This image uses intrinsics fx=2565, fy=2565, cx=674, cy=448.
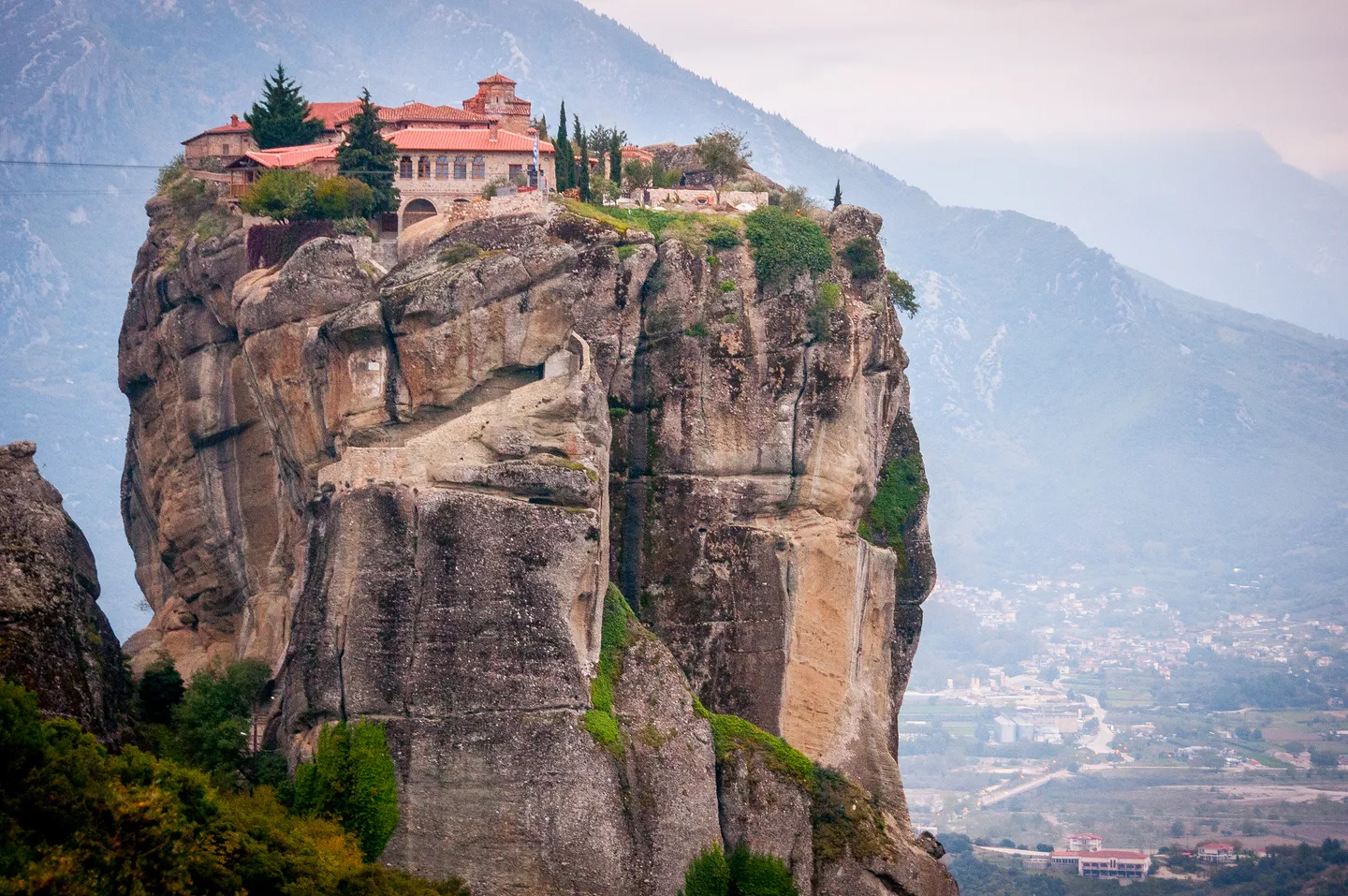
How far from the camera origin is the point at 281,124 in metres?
80.2

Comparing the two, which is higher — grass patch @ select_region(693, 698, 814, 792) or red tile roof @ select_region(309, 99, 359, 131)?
red tile roof @ select_region(309, 99, 359, 131)

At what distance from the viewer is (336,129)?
80750mm

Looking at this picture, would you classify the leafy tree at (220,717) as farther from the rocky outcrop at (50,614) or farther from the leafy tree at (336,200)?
the leafy tree at (336,200)

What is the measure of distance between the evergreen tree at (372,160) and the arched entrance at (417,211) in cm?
42

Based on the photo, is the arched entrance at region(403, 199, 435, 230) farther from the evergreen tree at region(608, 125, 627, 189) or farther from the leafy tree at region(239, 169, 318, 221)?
the evergreen tree at region(608, 125, 627, 189)

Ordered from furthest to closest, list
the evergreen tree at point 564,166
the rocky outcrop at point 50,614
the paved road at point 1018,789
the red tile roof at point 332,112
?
1. the paved road at point 1018,789
2. the red tile roof at point 332,112
3. the evergreen tree at point 564,166
4. the rocky outcrop at point 50,614

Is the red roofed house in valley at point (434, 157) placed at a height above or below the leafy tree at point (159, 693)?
above

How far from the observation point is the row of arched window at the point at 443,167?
74688mm

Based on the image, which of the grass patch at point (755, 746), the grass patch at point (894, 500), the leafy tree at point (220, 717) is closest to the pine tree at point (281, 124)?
the leafy tree at point (220, 717)

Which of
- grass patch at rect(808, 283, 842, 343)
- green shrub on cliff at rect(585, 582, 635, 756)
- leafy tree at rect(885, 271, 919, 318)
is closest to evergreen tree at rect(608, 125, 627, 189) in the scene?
grass patch at rect(808, 283, 842, 343)

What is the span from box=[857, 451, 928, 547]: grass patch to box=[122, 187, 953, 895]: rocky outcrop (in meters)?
0.63

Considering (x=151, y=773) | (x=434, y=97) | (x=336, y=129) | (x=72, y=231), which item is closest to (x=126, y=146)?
(x=72, y=231)

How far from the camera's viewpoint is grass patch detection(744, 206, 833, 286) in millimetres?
72125

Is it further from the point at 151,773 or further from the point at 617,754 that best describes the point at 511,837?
the point at 151,773
